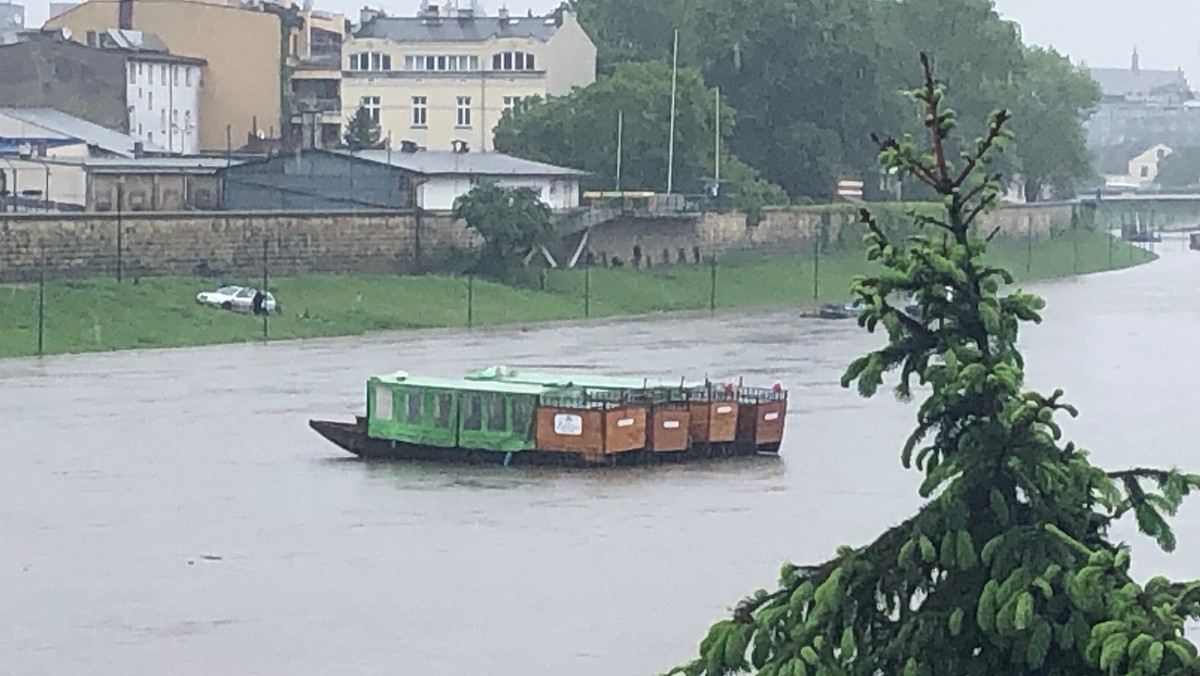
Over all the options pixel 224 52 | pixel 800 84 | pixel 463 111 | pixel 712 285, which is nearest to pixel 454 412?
pixel 712 285

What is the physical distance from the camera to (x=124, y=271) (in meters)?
55.0

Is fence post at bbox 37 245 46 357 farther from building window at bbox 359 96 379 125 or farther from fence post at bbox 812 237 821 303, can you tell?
building window at bbox 359 96 379 125

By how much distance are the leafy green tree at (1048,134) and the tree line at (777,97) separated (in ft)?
0.27

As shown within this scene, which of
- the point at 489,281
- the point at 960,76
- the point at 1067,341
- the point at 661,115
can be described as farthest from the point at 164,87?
the point at 1067,341

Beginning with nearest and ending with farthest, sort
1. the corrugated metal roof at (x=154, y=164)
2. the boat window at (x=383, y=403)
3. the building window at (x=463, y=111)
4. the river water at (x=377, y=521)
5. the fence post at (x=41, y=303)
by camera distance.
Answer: the river water at (x=377, y=521) < the boat window at (x=383, y=403) < the fence post at (x=41, y=303) < the corrugated metal roof at (x=154, y=164) < the building window at (x=463, y=111)

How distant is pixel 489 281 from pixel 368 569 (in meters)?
37.5

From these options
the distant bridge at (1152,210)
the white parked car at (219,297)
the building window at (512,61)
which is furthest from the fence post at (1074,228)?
the white parked car at (219,297)

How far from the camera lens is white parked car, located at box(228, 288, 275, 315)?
53375 mm

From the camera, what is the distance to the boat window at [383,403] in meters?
34.1

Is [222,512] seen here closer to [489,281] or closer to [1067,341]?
[1067,341]

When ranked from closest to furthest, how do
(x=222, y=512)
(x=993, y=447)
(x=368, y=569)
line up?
(x=993, y=447) < (x=368, y=569) < (x=222, y=512)

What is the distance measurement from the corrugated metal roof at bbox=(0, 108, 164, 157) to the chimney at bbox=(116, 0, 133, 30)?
434 inches

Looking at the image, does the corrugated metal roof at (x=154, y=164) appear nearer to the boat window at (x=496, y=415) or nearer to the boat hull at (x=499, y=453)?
the boat hull at (x=499, y=453)

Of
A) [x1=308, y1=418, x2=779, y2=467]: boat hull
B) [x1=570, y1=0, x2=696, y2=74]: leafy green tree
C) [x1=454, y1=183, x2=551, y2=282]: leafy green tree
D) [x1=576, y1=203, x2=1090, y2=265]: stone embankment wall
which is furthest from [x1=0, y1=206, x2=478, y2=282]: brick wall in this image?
[x1=570, y1=0, x2=696, y2=74]: leafy green tree
